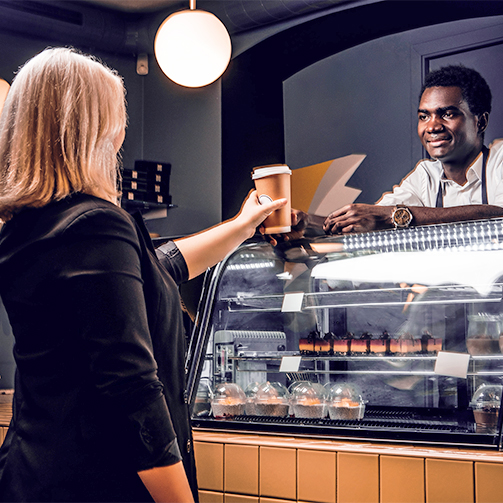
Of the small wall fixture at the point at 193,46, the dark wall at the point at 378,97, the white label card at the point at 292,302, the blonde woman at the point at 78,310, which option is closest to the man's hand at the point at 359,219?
the white label card at the point at 292,302

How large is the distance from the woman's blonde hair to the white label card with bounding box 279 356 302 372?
62.9 inches

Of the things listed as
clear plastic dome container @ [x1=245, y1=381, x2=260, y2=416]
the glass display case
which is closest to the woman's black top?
the glass display case

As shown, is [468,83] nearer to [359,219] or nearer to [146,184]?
[359,219]

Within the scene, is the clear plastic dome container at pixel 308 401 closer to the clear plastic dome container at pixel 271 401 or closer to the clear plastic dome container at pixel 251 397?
the clear plastic dome container at pixel 271 401

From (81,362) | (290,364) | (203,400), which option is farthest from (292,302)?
(81,362)

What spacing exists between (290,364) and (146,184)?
7.82 feet

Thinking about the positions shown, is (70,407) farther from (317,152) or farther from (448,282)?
(317,152)


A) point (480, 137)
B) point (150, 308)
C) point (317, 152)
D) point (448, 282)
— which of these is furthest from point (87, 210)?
point (317, 152)

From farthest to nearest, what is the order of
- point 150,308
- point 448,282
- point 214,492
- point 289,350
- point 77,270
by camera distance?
point 289,350 < point 448,282 < point 214,492 < point 150,308 < point 77,270

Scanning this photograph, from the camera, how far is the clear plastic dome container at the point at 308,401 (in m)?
2.25

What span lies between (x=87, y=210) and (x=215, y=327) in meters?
1.76

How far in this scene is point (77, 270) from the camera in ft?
2.88

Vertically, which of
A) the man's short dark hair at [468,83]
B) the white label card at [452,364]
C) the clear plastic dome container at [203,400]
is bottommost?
the clear plastic dome container at [203,400]

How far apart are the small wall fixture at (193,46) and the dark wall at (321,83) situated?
120 cm
